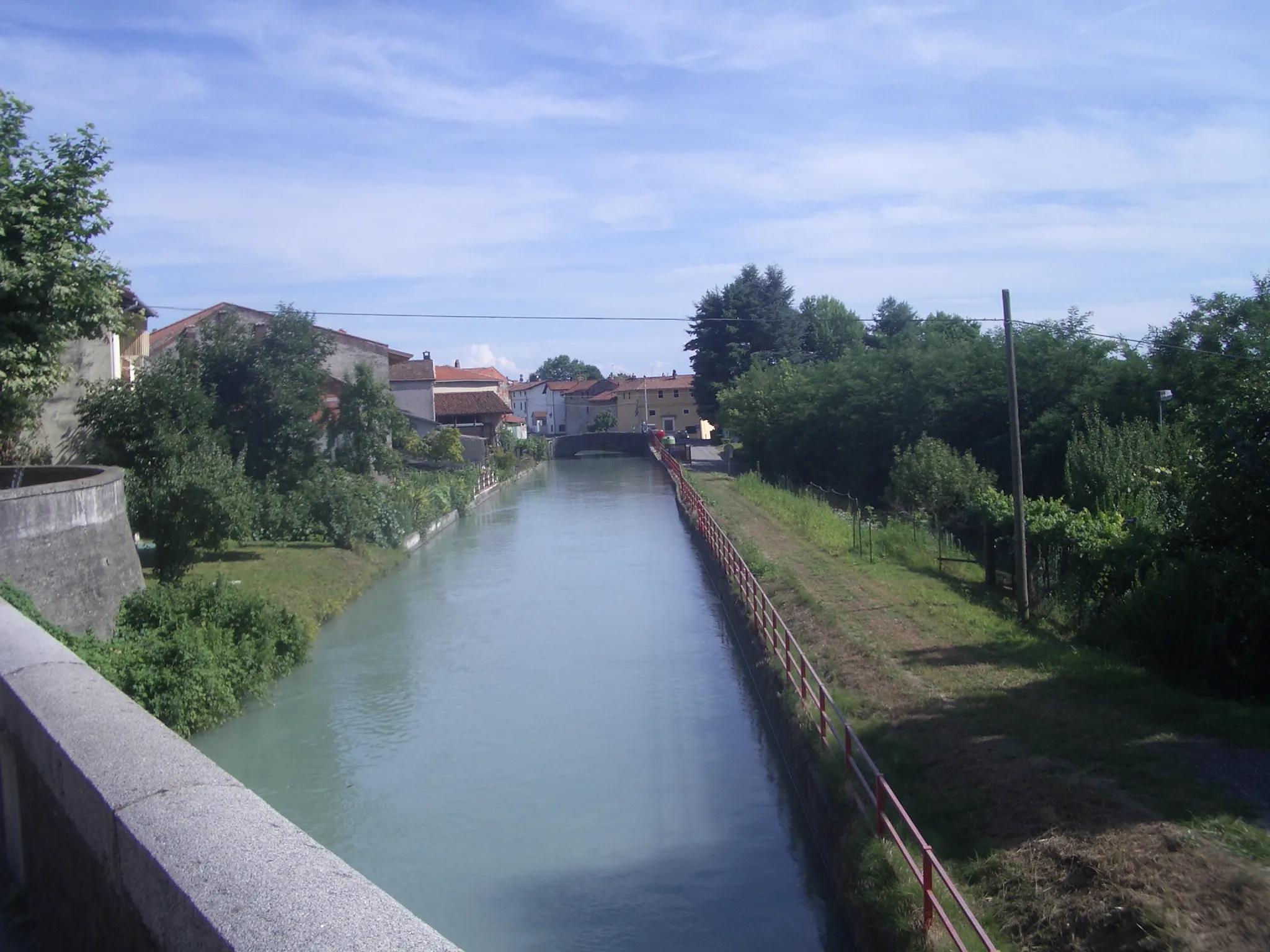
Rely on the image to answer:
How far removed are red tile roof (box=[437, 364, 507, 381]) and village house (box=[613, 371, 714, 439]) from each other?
13172 millimetres

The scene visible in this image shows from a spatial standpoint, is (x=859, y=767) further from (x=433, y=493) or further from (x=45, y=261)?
(x=433, y=493)

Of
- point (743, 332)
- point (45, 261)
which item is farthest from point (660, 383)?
point (45, 261)

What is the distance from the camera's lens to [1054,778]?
8.84 meters

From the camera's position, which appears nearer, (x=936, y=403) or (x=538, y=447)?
(x=936, y=403)

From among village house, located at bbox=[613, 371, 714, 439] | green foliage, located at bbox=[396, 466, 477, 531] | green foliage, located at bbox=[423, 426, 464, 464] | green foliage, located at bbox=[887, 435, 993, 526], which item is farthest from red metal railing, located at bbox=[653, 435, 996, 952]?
village house, located at bbox=[613, 371, 714, 439]

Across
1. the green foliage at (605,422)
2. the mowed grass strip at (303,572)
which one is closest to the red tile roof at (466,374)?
the green foliage at (605,422)

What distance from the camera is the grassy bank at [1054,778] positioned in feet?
21.4

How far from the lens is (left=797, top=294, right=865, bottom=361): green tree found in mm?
74625

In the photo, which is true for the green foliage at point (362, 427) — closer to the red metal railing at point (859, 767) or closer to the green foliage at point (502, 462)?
the red metal railing at point (859, 767)

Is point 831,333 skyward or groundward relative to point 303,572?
skyward

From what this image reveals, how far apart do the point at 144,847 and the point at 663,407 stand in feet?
351

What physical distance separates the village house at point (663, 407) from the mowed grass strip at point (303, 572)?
260 ft

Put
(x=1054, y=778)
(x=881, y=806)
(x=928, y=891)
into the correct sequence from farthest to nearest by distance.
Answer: (x=1054, y=778) < (x=881, y=806) < (x=928, y=891)

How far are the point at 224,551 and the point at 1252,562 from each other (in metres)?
20.7
